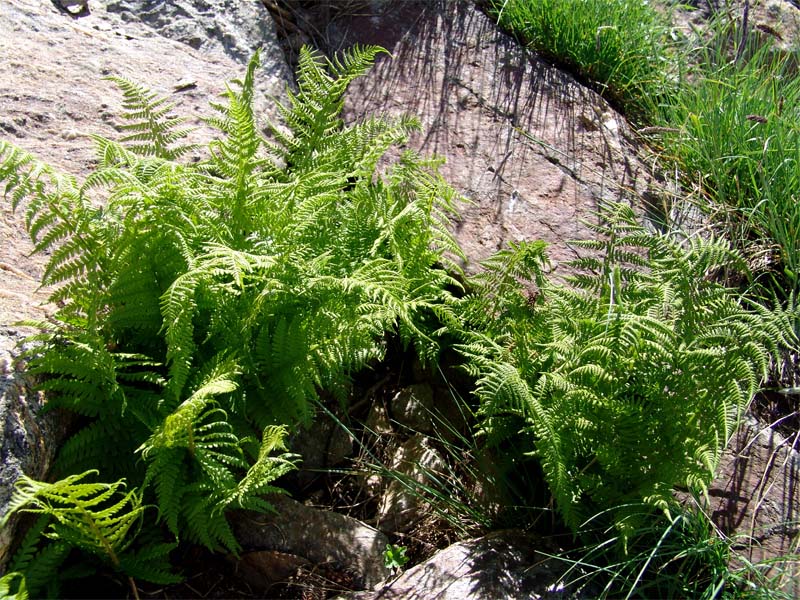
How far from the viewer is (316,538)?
2.33 meters

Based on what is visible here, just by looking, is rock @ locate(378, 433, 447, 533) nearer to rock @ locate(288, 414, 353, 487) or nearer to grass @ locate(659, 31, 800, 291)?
rock @ locate(288, 414, 353, 487)

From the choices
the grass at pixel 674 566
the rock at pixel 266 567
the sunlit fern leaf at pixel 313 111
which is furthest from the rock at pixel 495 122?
the rock at pixel 266 567

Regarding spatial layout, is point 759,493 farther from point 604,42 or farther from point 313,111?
point 604,42

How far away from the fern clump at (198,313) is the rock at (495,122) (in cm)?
82

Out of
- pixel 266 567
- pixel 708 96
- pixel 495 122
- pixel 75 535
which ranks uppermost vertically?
pixel 708 96

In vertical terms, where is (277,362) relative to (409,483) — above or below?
above

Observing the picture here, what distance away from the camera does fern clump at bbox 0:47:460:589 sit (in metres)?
2.05

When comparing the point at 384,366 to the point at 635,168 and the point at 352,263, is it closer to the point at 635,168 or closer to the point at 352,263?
the point at 352,263

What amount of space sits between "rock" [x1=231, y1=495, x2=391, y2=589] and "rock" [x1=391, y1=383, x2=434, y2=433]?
51 centimetres

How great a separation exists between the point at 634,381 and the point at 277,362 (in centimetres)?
113

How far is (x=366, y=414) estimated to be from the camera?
2818 mm

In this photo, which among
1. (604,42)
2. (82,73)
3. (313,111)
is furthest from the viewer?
(604,42)

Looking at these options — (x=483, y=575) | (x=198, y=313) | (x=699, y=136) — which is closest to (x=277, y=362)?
(x=198, y=313)

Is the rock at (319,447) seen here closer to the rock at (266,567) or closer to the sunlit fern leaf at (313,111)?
the rock at (266,567)
